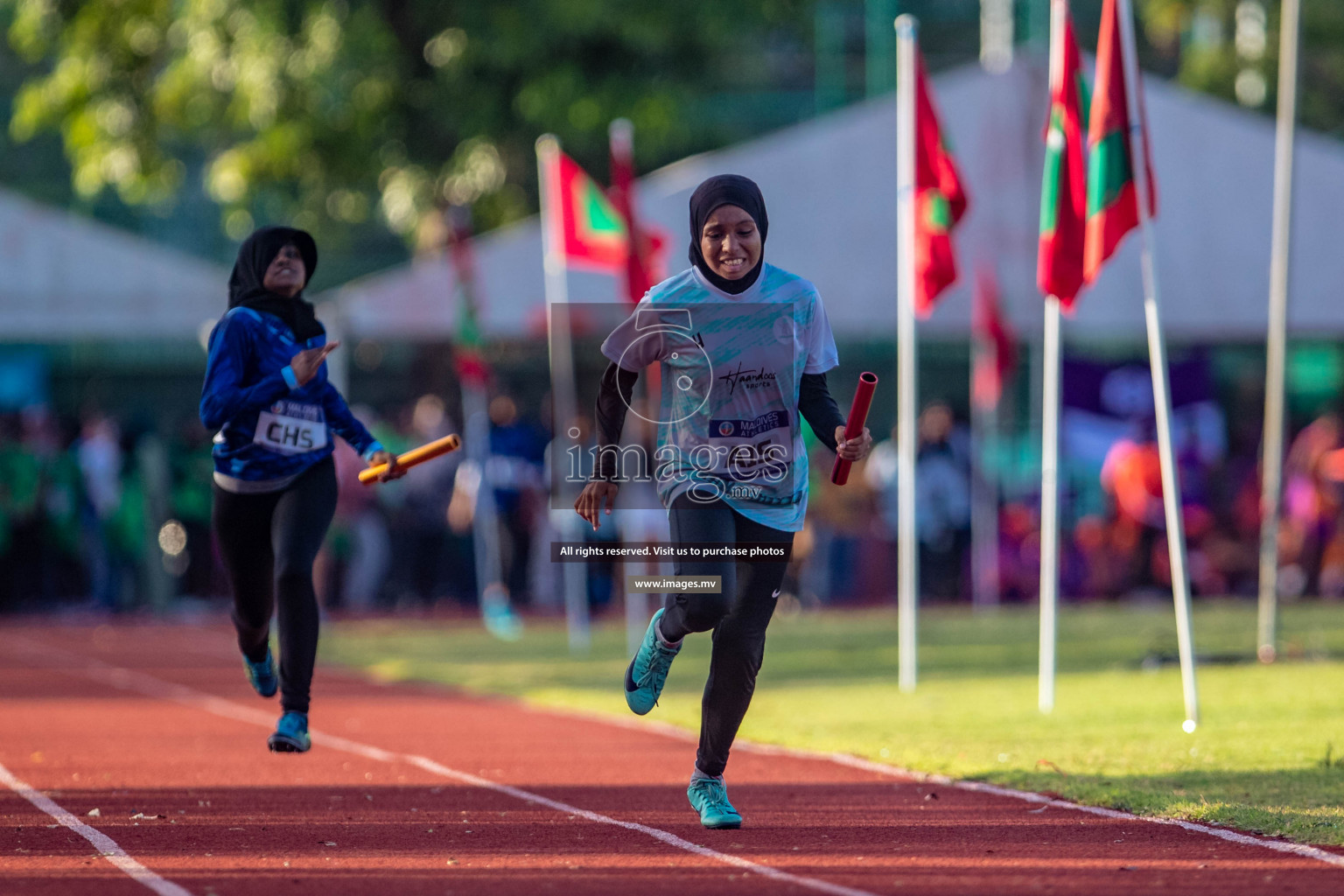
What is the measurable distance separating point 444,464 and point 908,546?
10.4 metres

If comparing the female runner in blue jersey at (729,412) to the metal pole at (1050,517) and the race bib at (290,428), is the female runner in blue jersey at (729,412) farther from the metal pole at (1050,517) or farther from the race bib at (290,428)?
the metal pole at (1050,517)

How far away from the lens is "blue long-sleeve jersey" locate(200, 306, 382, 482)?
8.07m

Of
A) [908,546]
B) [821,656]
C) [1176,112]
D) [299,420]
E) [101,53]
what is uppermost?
[101,53]

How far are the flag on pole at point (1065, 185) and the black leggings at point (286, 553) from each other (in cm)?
463

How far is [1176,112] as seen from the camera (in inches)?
795

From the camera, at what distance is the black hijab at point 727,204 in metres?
6.65

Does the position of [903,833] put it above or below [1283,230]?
below

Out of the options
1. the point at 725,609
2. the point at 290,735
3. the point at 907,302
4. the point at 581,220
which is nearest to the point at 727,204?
the point at 725,609

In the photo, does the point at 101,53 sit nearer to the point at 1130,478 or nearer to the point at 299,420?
the point at 1130,478

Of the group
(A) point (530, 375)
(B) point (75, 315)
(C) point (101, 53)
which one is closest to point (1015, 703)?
(B) point (75, 315)

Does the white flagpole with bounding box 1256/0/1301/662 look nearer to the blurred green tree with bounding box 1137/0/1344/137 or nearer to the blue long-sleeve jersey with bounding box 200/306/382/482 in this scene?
the blue long-sleeve jersey with bounding box 200/306/382/482

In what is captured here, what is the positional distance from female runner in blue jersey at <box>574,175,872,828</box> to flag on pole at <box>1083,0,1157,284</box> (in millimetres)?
4252

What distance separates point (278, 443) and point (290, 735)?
1.28m

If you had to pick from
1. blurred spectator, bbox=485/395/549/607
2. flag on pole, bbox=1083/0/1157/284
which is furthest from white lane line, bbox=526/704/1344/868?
blurred spectator, bbox=485/395/549/607
